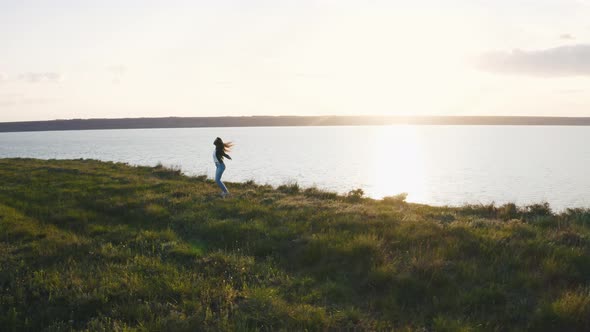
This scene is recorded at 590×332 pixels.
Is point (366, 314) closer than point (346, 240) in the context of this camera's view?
Yes

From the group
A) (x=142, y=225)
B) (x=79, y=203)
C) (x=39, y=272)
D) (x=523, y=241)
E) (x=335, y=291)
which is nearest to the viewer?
(x=335, y=291)

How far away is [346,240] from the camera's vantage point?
28.9 feet

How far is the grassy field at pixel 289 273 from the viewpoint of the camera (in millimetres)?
5445

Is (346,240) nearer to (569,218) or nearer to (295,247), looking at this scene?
(295,247)

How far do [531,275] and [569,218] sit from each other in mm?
7406

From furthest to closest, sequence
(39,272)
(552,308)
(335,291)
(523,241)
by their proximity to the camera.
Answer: (523,241) < (39,272) < (335,291) < (552,308)

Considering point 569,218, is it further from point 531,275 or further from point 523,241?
point 531,275

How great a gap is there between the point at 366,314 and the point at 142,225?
758 cm

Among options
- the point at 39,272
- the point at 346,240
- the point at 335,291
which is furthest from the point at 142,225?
the point at 335,291

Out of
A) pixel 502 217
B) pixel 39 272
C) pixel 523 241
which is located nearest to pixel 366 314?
pixel 523 241

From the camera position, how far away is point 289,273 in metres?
7.35

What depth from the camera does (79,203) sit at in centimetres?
1398

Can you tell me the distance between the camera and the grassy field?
5445 mm

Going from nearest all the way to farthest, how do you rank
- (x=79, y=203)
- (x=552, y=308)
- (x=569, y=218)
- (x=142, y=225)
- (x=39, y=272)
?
(x=552, y=308)
(x=39, y=272)
(x=142, y=225)
(x=569, y=218)
(x=79, y=203)
